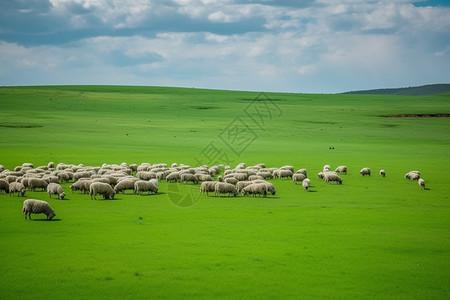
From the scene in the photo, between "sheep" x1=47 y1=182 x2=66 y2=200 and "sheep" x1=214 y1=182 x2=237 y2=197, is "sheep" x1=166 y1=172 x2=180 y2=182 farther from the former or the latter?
"sheep" x1=47 y1=182 x2=66 y2=200

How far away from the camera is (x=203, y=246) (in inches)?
522

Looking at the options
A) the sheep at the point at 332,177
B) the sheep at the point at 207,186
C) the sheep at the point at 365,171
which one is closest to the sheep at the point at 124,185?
the sheep at the point at 207,186

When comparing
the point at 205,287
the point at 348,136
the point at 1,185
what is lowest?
the point at 205,287

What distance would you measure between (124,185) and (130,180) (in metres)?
0.35

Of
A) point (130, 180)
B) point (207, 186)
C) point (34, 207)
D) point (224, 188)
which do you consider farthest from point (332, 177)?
point (34, 207)

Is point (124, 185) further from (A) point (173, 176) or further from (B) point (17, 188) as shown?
(B) point (17, 188)

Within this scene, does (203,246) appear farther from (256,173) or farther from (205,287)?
(256,173)

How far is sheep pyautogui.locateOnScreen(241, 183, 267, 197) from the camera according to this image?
22.0m

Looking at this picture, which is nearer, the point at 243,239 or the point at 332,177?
the point at 243,239

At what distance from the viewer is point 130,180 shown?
73.3 ft

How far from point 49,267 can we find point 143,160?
24500 millimetres

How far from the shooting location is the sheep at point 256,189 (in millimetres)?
22016

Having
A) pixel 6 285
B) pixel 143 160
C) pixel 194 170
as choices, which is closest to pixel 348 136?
pixel 143 160

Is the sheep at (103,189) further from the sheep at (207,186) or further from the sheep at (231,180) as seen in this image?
the sheep at (231,180)
